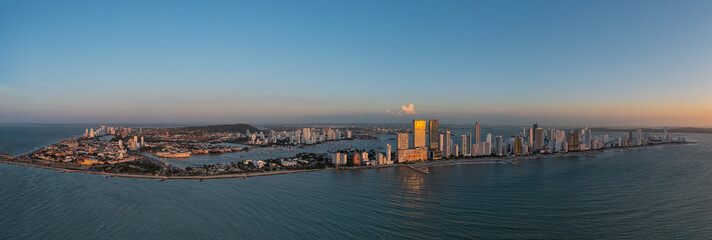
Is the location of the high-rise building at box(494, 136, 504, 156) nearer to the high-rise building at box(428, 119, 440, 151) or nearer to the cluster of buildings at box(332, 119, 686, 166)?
the cluster of buildings at box(332, 119, 686, 166)

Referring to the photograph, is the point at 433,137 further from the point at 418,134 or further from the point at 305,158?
the point at 305,158

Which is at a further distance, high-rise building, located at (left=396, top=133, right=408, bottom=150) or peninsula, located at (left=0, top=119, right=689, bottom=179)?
high-rise building, located at (left=396, top=133, right=408, bottom=150)

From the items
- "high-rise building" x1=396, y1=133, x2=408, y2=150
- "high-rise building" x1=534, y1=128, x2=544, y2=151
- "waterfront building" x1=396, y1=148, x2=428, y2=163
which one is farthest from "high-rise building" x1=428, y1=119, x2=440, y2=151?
"high-rise building" x1=534, y1=128, x2=544, y2=151

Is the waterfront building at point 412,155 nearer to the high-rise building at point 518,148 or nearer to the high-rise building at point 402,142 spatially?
the high-rise building at point 402,142

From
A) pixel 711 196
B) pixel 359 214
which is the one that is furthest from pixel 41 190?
pixel 711 196

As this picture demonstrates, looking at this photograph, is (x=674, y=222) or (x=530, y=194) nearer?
(x=674, y=222)

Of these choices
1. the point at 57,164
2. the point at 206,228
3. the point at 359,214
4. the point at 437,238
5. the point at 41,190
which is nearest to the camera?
the point at 437,238

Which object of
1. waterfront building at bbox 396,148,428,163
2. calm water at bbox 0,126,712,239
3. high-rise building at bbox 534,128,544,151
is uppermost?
high-rise building at bbox 534,128,544,151

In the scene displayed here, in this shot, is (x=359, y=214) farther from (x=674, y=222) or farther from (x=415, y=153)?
(x=415, y=153)
